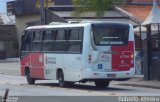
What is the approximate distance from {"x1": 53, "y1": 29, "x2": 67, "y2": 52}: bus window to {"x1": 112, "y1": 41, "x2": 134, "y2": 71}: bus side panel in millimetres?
2520

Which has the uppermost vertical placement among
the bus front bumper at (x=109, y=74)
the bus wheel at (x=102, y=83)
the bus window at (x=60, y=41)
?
the bus window at (x=60, y=41)

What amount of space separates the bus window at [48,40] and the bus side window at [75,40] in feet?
5.67

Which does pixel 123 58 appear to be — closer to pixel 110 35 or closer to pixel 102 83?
pixel 110 35

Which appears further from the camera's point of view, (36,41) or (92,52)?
(36,41)

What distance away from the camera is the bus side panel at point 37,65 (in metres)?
28.9

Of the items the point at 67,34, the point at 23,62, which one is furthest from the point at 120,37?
the point at 23,62

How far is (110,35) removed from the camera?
83.8 ft

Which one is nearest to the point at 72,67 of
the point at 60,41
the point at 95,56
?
the point at 95,56

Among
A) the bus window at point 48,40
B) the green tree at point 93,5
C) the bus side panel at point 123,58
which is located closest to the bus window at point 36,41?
the bus window at point 48,40

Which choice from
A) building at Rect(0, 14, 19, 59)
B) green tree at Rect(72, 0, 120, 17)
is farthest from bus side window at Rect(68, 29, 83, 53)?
building at Rect(0, 14, 19, 59)

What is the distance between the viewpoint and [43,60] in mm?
28641

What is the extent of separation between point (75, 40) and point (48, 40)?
260 cm

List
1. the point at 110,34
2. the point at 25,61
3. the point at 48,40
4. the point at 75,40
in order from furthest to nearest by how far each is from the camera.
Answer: the point at 25,61, the point at 48,40, the point at 75,40, the point at 110,34

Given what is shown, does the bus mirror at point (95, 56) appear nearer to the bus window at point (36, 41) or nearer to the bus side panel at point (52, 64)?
the bus side panel at point (52, 64)
